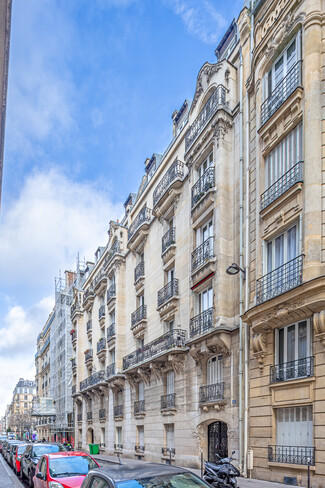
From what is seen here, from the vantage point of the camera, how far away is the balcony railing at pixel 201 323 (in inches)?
742

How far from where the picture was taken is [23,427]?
110750 mm

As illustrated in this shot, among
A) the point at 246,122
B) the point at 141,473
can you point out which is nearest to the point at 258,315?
the point at 246,122

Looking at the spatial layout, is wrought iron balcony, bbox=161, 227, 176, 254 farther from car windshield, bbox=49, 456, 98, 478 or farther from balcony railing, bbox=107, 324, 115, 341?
car windshield, bbox=49, 456, 98, 478

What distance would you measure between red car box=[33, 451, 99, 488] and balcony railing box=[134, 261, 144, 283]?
1745cm

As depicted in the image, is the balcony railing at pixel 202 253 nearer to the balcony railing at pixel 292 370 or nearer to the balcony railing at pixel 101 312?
the balcony railing at pixel 292 370

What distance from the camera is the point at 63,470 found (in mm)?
10906

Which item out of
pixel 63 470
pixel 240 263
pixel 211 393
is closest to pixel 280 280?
pixel 240 263

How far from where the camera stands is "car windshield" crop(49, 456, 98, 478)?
35.4ft

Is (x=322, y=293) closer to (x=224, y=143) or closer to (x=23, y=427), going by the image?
(x=224, y=143)

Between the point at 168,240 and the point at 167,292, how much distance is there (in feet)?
8.88

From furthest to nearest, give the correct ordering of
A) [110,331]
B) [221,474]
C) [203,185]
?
[110,331], [203,185], [221,474]

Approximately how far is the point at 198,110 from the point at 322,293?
1269 centimetres

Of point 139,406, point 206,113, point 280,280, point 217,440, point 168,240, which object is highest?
point 206,113

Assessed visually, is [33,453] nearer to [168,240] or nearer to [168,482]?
[168,240]
